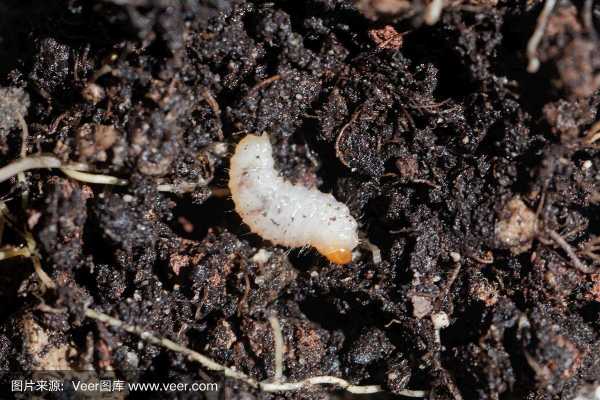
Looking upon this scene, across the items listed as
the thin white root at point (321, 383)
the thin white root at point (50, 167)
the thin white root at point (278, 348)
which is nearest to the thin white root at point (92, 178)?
the thin white root at point (50, 167)

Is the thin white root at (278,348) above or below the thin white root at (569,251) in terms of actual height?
below

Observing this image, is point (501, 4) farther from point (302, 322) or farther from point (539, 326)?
point (302, 322)

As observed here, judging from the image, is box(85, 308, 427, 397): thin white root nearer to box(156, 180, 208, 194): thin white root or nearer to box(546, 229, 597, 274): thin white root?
box(156, 180, 208, 194): thin white root

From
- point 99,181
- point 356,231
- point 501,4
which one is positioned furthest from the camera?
point 356,231

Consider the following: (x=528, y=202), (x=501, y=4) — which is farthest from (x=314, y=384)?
(x=501, y=4)

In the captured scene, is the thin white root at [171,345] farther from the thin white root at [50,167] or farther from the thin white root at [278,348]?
the thin white root at [50,167]

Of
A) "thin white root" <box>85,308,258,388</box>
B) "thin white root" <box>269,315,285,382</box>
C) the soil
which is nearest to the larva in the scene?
the soil

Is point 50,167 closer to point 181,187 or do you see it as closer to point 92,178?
point 92,178
